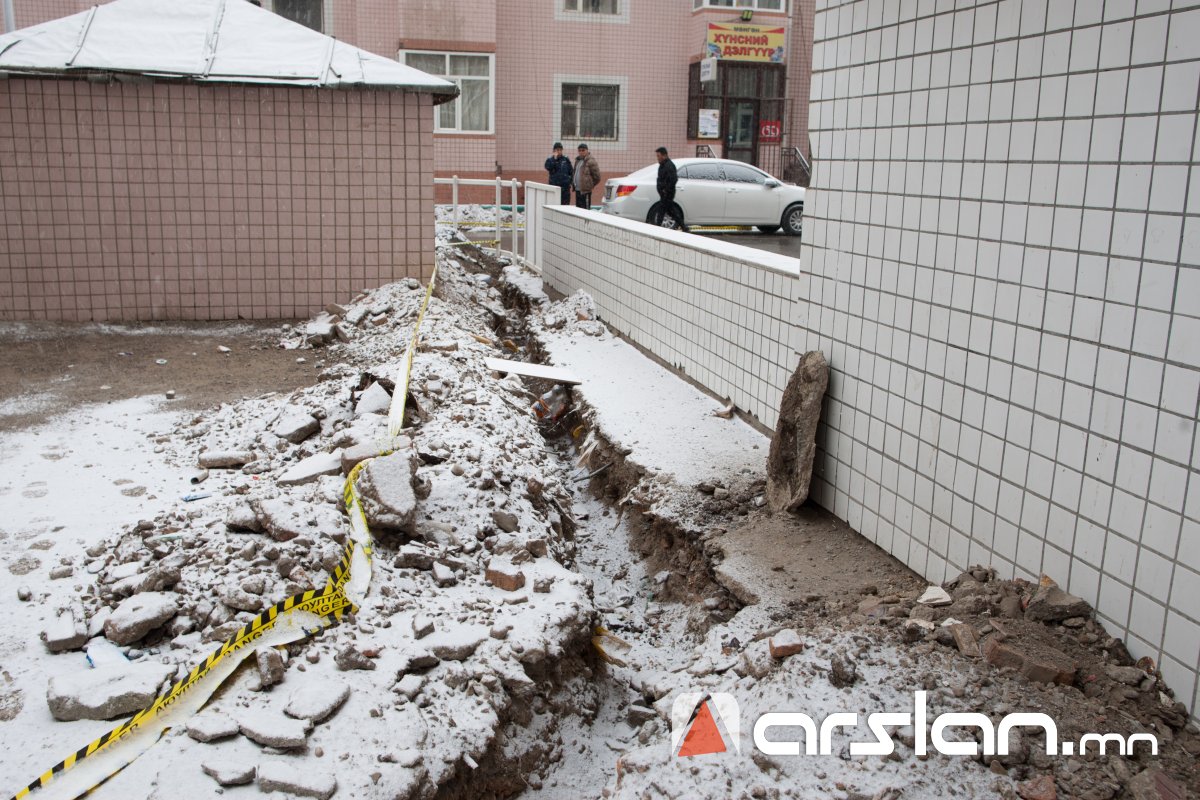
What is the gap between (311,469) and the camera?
Result: 17.4 feet

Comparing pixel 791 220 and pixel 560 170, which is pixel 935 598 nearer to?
pixel 560 170

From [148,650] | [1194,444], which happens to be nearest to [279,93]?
[148,650]

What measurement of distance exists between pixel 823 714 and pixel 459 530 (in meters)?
2.21

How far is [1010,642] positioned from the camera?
3.36 meters

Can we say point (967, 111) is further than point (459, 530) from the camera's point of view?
No

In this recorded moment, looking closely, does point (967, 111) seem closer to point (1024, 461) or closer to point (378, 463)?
point (1024, 461)

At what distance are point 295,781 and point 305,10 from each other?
74.5ft

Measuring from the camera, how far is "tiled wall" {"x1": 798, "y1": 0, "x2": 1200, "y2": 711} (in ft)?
10.1

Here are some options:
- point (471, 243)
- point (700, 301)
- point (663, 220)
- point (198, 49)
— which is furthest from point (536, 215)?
point (700, 301)

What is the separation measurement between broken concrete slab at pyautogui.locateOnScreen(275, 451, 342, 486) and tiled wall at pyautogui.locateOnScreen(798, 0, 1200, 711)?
2572 mm

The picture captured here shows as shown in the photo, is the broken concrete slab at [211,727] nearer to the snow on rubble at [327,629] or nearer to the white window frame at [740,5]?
the snow on rubble at [327,629]
